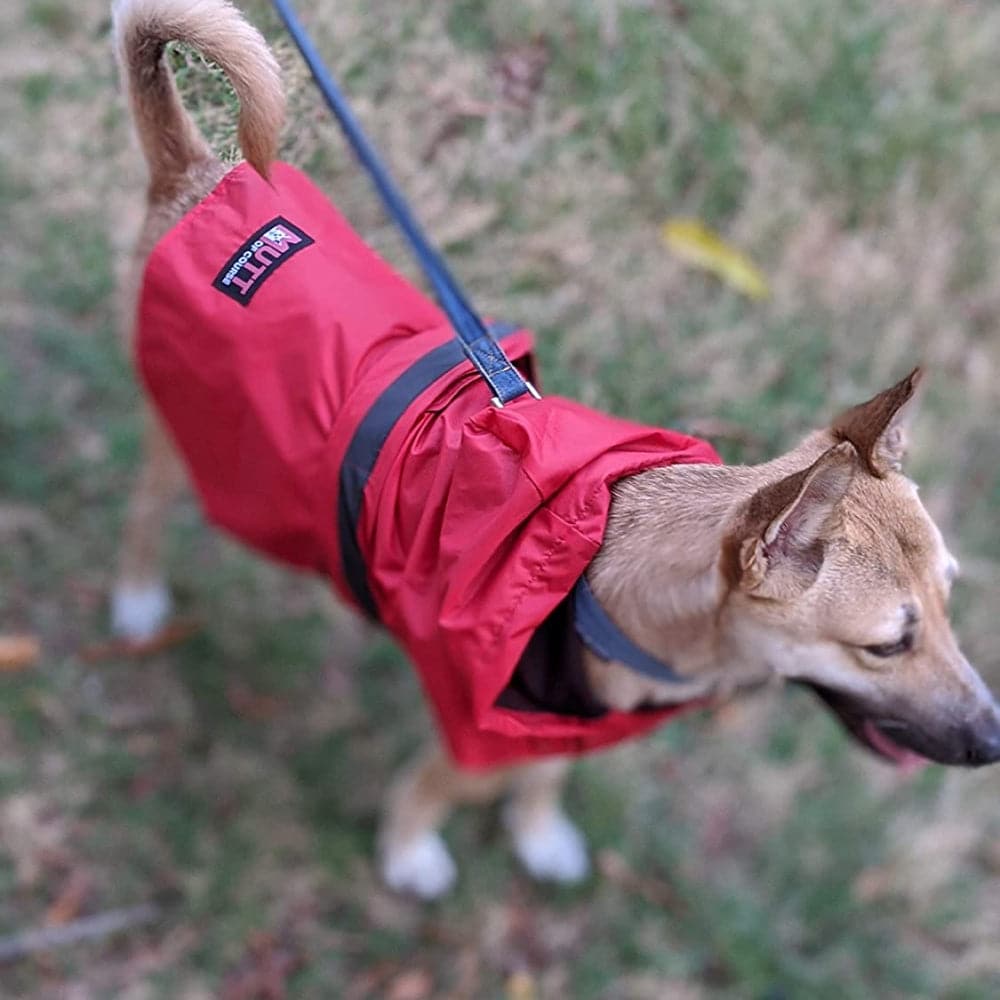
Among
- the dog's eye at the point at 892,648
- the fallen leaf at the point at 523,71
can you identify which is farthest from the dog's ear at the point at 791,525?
the fallen leaf at the point at 523,71

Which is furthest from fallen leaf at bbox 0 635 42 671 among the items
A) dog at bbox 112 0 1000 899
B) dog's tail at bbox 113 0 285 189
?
dog's tail at bbox 113 0 285 189

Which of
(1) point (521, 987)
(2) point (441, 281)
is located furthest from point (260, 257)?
(1) point (521, 987)

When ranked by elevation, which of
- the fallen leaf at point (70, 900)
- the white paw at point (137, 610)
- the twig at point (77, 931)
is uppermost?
the white paw at point (137, 610)

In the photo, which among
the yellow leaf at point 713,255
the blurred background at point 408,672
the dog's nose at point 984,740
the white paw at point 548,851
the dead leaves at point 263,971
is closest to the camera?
the dog's nose at point 984,740

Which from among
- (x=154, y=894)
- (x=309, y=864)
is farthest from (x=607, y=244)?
(x=154, y=894)

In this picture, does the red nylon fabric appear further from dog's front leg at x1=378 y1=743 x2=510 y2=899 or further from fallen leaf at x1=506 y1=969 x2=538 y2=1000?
fallen leaf at x1=506 y1=969 x2=538 y2=1000

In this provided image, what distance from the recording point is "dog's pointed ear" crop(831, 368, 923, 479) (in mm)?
1727

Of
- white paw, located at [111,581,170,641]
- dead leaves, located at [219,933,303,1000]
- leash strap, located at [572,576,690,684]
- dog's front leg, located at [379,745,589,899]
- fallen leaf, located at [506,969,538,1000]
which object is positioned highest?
leash strap, located at [572,576,690,684]

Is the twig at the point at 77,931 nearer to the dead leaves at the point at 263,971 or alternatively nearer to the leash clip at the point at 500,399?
the dead leaves at the point at 263,971

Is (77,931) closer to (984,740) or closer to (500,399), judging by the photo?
(500,399)

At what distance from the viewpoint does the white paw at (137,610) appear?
10.1 feet

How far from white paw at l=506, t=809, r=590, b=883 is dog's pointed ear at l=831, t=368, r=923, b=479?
1520 mm

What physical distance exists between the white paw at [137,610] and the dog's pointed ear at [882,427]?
197 centimetres

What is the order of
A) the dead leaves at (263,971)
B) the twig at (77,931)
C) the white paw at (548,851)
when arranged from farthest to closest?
the white paw at (548,851), the dead leaves at (263,971), the twig at (77,931)
